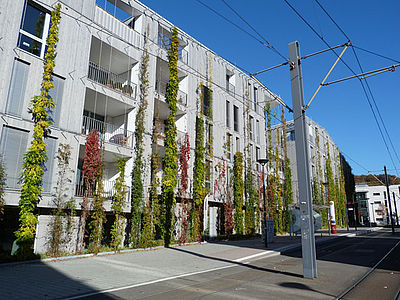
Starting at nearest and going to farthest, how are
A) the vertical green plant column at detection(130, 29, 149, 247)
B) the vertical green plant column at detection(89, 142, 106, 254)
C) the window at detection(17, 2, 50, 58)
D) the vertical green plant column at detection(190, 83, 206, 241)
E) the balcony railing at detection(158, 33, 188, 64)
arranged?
1. the window at detection(17, 2, 50, 58)
2. the vertical green plant column at detection(89, 142, 106, 254)
3. the vertical green plant column at detection(130, 29, 149, 247)
4. the vertical green plant column at detection(190, 83, 206, 241)
5. the balcony railing at detection(158, 33, 188, 64)

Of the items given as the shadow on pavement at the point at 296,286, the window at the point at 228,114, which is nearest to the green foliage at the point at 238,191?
the window at the point at 228,114

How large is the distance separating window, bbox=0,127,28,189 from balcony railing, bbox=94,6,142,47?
8.28m

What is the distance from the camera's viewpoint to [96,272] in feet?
30.8

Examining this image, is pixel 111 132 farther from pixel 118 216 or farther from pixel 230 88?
pixel 230 88

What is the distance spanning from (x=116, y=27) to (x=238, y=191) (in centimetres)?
1550

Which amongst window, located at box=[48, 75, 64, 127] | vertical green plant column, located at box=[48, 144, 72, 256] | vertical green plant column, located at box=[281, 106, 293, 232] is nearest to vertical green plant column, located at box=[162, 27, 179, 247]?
vertical green plant column, located at box=[48, 144, 72, 256]

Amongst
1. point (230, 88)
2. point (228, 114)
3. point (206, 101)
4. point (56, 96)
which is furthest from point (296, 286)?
point (230, 88)

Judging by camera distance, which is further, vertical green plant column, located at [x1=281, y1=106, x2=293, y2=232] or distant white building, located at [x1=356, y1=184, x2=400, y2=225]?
distant white building, located at [x1=356, y1=184, x2=400, y2=225]

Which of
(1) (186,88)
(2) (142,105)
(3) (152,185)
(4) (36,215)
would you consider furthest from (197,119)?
(4) (36,215)

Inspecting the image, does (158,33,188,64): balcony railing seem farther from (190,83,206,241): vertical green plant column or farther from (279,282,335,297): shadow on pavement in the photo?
(279,282,335,297): shadow on pavement

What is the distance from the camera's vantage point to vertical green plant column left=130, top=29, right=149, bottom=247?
15820 mm

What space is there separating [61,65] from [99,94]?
8.07ft

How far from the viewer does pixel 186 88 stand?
22.1 m

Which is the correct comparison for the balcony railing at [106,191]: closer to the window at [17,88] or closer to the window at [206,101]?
the window at [17,88]
